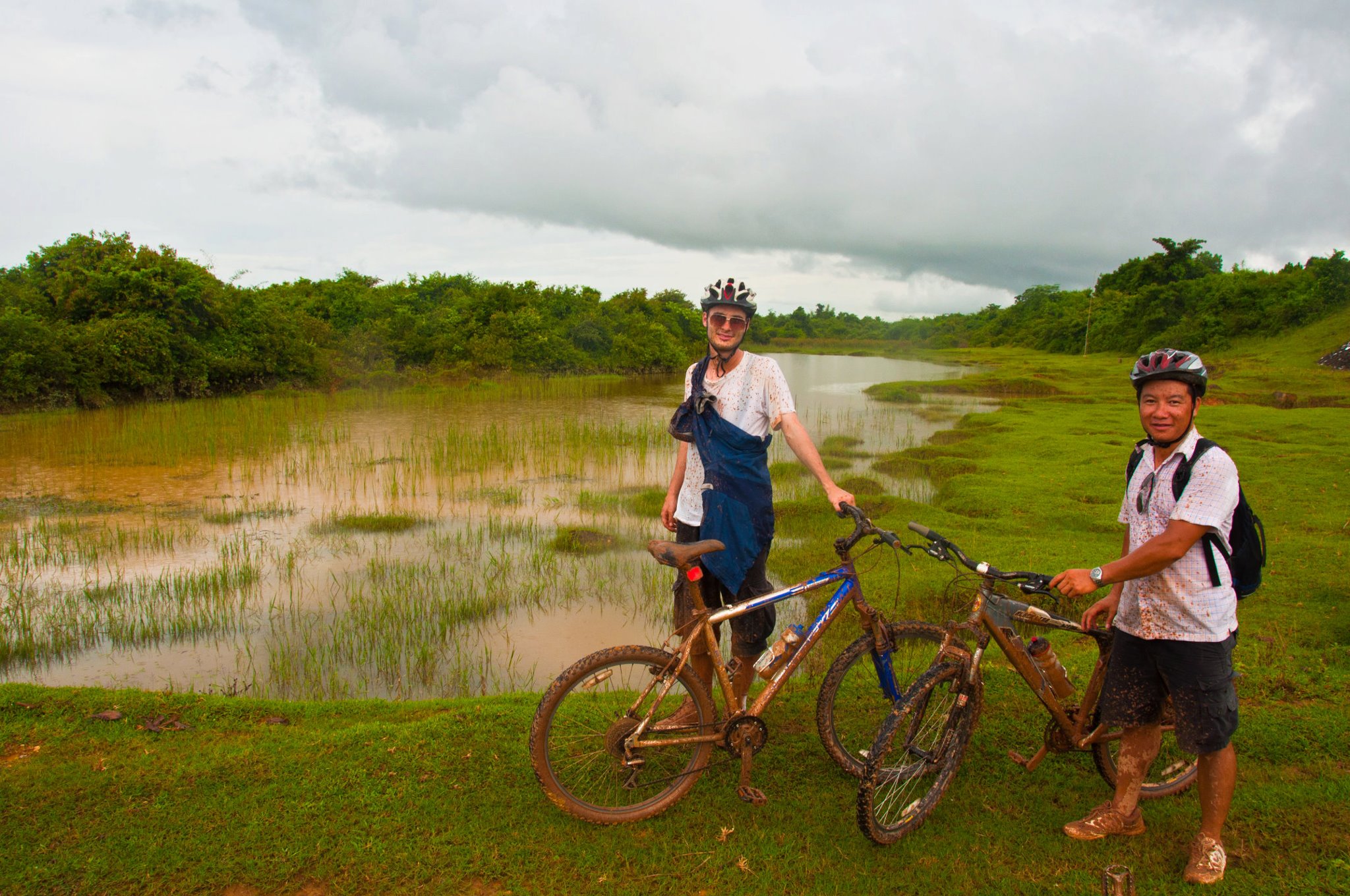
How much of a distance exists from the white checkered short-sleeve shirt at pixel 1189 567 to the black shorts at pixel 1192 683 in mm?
56

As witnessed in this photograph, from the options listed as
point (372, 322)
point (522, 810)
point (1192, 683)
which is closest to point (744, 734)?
point (522, 810)

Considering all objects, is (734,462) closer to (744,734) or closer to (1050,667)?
(744,734)

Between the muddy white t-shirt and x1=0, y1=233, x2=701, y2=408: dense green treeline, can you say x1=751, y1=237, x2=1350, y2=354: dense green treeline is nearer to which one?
x1=0, y1=233, x2=701, y2=408: dense green treeline

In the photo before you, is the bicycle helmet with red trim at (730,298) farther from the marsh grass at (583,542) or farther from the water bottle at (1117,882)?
the marsh grass at (583,542)

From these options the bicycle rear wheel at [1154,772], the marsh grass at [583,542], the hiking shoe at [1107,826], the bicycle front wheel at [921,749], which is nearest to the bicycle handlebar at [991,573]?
the bicycle front wheel at [921,749]

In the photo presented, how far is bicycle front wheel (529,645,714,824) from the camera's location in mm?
2727

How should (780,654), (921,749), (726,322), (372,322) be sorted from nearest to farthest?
(921,749) < (780,654) < (726,322) < (372,322)

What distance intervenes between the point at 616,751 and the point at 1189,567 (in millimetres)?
2088

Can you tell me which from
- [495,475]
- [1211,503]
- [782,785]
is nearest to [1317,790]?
[1211,503]

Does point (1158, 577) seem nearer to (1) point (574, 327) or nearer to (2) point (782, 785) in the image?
(2) point (782, 785)

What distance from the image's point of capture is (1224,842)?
2701 mm

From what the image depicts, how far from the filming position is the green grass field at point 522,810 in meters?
2.55

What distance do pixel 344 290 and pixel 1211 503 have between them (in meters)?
34.4

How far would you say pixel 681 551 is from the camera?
2.81m
